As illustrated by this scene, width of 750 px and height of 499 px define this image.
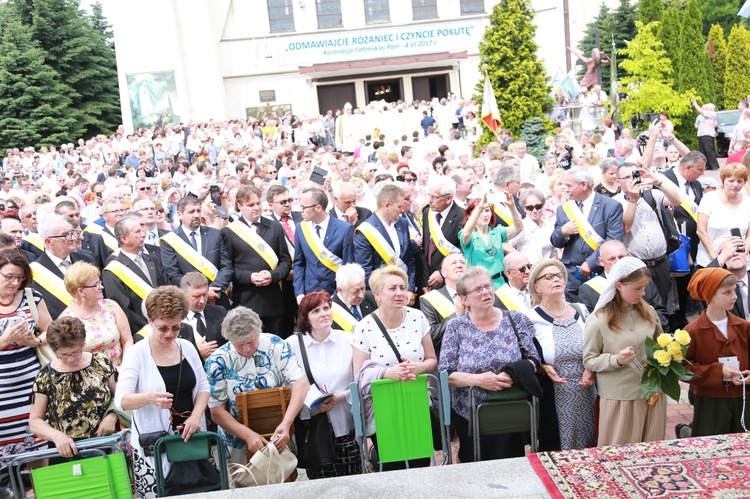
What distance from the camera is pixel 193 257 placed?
814 cm

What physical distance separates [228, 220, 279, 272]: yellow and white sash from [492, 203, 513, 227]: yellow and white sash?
237cm

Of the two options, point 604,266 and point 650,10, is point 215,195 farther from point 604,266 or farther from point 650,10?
point 650,10

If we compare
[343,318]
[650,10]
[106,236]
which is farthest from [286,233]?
[650,10]

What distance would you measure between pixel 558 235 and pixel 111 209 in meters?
4.95

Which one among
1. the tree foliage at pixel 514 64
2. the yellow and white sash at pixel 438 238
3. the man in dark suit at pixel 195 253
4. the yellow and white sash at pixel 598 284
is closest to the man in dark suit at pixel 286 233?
the man in dark suit at pixel 195 253

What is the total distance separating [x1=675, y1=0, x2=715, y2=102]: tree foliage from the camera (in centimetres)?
2579

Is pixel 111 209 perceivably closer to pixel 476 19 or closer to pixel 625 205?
pixel 625 205

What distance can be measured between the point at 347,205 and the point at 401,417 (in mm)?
4111

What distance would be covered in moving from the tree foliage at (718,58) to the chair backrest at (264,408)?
2964 centimetres

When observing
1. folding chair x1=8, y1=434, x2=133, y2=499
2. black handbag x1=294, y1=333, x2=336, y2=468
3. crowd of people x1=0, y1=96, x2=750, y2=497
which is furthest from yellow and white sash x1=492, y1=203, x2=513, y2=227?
folding chair x1=8, y1=434, x2=133, y2=499

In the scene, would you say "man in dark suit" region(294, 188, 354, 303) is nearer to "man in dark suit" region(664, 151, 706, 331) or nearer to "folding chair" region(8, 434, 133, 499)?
"folding chair" region(8, 434, 133, 499)

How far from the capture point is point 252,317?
5.56m

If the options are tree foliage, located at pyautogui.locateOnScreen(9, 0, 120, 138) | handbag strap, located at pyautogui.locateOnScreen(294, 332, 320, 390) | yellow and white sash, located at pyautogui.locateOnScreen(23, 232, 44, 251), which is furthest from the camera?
tree foliage, located at pyautogui.locateOnScreen(9, 0, 120, 138)

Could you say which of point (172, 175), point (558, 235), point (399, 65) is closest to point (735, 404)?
point (558, 235)
